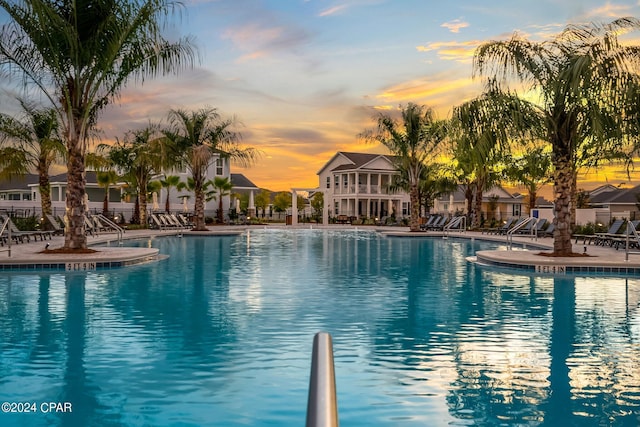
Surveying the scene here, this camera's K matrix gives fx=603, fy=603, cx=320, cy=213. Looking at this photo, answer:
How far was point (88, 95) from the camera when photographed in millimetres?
17609

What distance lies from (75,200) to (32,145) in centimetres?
1580

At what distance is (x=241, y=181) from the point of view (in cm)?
6762

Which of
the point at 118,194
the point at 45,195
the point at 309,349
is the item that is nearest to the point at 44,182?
the point at 45,195

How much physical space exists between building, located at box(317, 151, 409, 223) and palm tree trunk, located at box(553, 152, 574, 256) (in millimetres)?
43293

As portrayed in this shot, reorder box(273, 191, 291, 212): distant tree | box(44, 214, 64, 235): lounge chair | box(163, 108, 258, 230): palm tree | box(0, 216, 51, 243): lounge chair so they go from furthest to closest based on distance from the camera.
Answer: box(273, 191, 291, 212): distant tree < box(163, 108, 258, 230): palm tree < box(44, 214, 64, 235): lounge chair < box(0, 216, 51, 243): lounge chair

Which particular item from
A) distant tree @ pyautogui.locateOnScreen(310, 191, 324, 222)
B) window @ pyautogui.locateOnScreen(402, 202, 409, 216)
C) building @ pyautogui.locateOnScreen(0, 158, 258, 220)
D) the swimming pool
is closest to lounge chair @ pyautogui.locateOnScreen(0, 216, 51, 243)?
the swimming pool

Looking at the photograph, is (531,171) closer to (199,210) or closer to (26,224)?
(199,210)

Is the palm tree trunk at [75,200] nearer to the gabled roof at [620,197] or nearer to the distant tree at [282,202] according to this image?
the gabled roof at [620,197]

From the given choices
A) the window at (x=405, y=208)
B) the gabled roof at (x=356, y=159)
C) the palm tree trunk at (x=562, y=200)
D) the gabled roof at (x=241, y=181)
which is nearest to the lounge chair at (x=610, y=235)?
the palm tree trunk at (x=562, y=200)

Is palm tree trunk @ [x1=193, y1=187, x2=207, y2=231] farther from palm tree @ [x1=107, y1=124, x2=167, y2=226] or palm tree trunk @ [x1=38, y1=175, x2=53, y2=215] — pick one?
palm tree trunk @ [x1=38, y1=175, x2=53, y2=215]

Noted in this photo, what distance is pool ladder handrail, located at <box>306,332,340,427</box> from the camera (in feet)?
4.40

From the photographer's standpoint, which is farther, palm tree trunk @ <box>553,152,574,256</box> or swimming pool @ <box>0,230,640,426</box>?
palm tree trunk @ <box>553,152,574,256</box>

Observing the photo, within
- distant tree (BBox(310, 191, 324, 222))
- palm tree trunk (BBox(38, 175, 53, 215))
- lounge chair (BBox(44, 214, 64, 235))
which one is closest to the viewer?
lounge chair (BBox(44, 214, 64, 235))

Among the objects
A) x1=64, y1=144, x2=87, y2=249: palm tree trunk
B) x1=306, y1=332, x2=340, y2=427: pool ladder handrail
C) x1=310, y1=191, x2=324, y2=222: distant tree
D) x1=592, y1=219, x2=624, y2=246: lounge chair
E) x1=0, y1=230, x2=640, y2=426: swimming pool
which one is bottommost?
x1=0, y1=230, x2=640, y2=426: swimming pool
